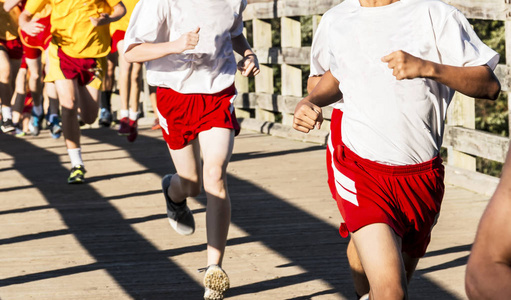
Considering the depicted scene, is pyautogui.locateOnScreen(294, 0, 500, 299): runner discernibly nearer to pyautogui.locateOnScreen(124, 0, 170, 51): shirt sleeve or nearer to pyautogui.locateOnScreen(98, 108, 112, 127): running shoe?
pyautogui.locateOnScreen(124, 0, 170, 51): shirt sleeve

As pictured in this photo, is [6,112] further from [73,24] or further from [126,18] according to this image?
[73,24]

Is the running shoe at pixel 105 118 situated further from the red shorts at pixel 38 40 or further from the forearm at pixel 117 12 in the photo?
the forearm at pixel 117 12

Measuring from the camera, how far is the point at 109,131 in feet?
49.8

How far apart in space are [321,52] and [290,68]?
9554 mm

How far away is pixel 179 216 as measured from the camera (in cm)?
706

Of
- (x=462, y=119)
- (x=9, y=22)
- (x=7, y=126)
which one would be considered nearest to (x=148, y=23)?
(x=462, y=119)

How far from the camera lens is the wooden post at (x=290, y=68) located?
45.7ft

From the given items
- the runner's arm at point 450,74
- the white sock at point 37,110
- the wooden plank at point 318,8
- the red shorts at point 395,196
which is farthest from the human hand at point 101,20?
the runner's arm at point 450,74

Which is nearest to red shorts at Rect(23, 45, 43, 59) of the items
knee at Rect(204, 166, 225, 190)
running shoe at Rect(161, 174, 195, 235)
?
running shoe at Rect(161, 174, 195, 235)

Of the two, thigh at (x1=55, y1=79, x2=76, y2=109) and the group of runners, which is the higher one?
the group of runners

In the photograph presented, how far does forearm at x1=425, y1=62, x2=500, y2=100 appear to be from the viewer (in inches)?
146

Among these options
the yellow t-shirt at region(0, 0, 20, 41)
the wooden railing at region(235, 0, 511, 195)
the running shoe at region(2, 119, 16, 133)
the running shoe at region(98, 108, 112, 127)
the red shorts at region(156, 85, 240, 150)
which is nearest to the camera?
the red shorts at region(156, 85, 240, 150)

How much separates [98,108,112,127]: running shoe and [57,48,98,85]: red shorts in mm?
5941

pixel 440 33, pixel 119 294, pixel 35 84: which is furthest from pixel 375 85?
pixel 35 84
